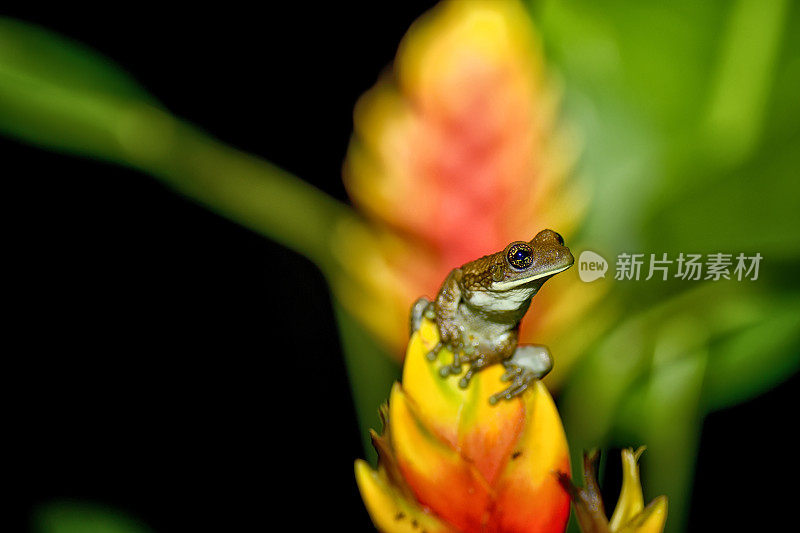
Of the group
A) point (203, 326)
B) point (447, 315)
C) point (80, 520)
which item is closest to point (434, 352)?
point (447, 315)

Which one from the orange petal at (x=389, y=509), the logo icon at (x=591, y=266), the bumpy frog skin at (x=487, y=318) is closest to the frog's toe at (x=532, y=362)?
the bumpy frog skin at (x=487, y=318)

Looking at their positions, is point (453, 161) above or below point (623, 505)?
above

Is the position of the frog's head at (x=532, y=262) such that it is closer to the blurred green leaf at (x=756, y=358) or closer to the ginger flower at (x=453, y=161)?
the ginger flower at (x=453, y=161)

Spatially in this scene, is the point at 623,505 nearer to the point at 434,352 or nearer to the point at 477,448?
the point at 477,448

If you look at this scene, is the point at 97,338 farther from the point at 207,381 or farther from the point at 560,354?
the point at 560,354

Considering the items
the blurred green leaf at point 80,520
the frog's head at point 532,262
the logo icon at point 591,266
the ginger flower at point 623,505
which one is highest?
the logo icon at point 591,266

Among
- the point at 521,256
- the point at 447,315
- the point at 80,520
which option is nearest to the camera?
the point at 521,256

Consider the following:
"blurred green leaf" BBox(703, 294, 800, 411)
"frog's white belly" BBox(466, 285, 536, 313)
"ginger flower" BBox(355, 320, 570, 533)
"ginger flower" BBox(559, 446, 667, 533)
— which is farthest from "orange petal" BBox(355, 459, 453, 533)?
"blurred green leaf" BBox(703, 294, 800, 411)

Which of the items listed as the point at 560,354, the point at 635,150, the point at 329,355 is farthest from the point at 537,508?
the point at 635,150
